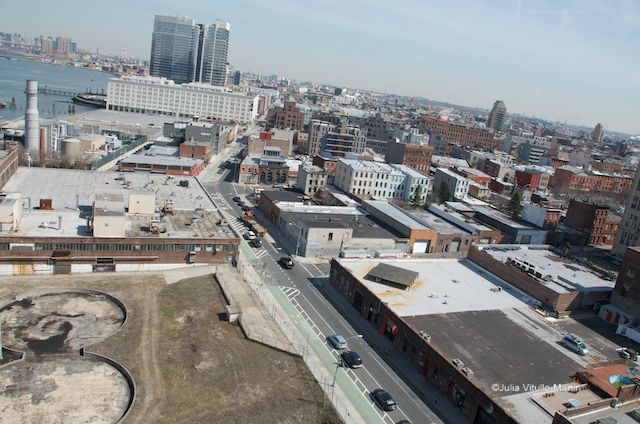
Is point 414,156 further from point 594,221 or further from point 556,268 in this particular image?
point 556,268

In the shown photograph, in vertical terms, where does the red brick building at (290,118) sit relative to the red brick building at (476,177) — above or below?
above

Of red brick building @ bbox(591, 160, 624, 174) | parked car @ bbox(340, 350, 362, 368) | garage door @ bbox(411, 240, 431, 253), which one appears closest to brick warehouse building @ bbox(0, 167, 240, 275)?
parked car @ bbox(340, 350, 362, 368)

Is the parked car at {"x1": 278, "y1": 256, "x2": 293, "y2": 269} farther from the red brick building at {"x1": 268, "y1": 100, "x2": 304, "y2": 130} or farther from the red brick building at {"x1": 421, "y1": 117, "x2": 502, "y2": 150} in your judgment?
the red brick building at {"x1": 421, "y1": 117, "x2": 502, "y2": 150}

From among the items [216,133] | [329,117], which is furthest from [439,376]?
[329,117]

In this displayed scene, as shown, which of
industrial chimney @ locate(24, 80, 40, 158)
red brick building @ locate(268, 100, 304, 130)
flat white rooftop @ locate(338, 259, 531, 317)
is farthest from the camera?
red brick building @ locate(268, 100, 304, 130)

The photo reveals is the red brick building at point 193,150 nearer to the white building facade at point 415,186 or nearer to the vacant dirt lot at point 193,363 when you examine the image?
the white building facade at point 415,186

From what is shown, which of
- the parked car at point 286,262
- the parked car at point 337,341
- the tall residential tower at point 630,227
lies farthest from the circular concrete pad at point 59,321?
the tall residential tower at point 630,227

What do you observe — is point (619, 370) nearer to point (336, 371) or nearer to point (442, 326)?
point (442, 326)
